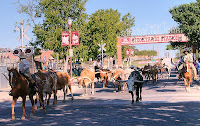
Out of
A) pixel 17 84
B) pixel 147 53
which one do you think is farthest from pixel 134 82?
pixel 147 53

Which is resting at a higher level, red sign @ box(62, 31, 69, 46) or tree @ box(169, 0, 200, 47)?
tree @ box(169, 0, 200, 47)

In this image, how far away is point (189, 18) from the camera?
3086 cm

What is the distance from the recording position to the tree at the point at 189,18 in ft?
99.5

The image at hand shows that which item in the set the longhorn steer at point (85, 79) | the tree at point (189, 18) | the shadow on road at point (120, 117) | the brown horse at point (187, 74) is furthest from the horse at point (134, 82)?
the tree at point (189, 18)

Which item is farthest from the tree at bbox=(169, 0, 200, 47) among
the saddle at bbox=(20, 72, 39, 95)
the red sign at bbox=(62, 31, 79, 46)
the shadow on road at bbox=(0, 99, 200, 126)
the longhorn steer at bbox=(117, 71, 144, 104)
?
the saddle at bbox=(20, 72, 39, 95)

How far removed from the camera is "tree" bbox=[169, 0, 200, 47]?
99.5 ft

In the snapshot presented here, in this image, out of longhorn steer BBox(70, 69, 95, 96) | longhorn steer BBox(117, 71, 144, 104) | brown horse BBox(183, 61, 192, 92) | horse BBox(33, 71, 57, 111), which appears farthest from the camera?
brown horse BBox(183, 61, 192, 92)

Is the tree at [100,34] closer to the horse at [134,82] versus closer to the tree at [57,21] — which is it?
the tree at [57,21]

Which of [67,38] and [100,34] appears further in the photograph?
[100,34]

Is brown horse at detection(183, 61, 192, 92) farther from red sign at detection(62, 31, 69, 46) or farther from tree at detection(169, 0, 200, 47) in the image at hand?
red sign at detection(62, 31, 69, 46)

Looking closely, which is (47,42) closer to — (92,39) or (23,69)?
(92,39)

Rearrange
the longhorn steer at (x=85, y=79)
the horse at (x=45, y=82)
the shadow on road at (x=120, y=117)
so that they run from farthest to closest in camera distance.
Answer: the longhorn steer at (x=85, y=79) → the horse at (x=45, y=82) → the shadow on road at (x=120, y=117)

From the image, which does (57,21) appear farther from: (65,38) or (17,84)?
(17,84)

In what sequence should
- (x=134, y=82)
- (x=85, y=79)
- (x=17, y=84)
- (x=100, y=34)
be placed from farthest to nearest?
(x=100, y=34)
(x=85, y=79)
(x=134, y=82)
(x=17, y=84)
